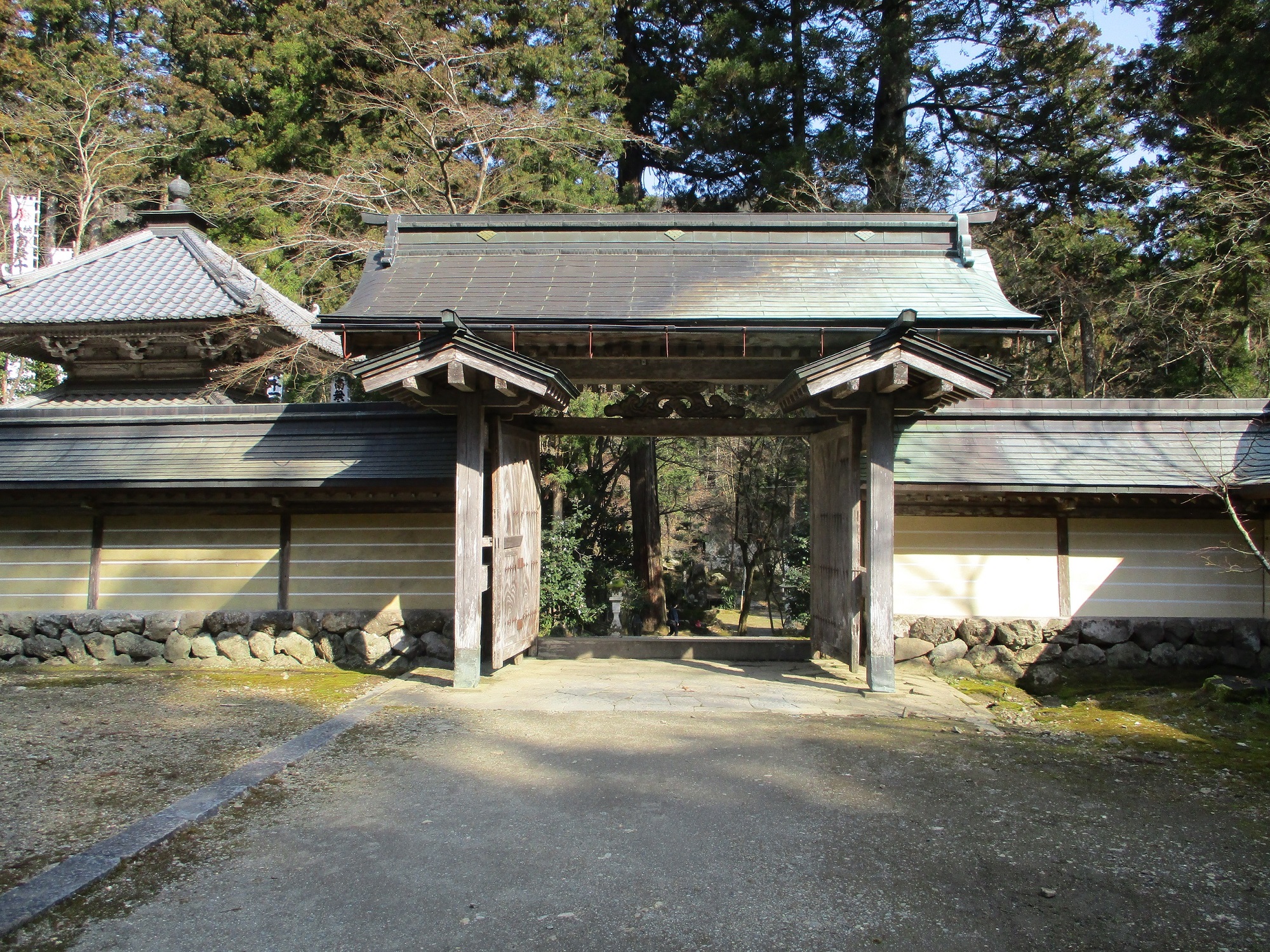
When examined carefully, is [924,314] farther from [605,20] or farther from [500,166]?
[605,20]

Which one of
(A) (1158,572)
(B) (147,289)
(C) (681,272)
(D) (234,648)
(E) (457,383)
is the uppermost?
(B) (147,289)

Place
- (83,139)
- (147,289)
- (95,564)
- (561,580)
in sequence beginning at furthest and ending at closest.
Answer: (83,139), (561,580), (147,289), (95,564)

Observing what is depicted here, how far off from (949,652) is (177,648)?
8.55 metres

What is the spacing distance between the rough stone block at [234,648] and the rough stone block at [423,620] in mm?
1811

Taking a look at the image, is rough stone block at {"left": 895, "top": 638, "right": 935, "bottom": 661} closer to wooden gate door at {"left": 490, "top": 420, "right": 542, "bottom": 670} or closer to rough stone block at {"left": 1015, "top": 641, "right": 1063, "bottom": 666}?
rough stone block at {"left": 1015, "top": 641, "right": 1063, "bottom": 666}

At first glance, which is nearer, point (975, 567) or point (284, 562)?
point (975, 567)

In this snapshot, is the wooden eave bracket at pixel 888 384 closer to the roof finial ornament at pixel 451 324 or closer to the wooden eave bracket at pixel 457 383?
the wooden eave bracket at pixel 457 383

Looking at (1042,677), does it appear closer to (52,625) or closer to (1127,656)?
(1127,656)

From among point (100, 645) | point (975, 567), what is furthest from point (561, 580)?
point (975, 567)

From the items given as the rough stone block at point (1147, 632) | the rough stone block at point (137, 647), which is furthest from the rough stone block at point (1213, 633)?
the rough stone block at point (137, 647)

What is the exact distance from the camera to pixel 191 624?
9.61m

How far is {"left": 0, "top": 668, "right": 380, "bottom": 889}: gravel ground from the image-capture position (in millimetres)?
4629

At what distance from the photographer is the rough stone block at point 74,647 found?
967 cm

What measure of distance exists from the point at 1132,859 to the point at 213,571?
916 cm
